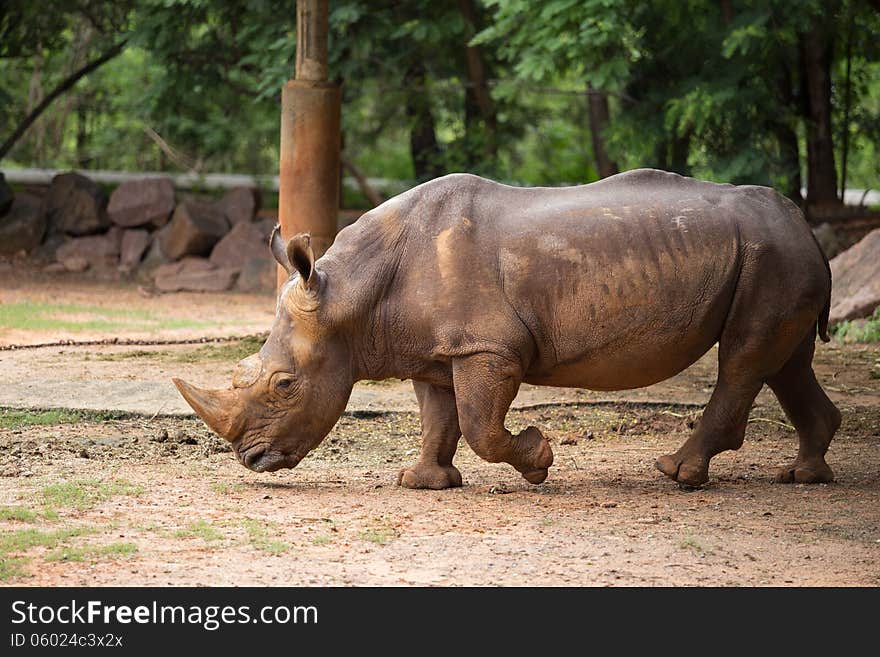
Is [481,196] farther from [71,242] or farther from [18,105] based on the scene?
[18,105]

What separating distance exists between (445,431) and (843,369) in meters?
5.22

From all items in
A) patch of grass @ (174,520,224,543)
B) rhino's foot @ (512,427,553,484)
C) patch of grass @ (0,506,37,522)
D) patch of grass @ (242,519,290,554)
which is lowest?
patch of grass @ (242,519,290,554)

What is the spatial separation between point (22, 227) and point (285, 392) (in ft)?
44.5

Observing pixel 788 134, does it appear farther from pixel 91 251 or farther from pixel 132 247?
pixel 91 251

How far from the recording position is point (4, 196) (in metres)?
19.3

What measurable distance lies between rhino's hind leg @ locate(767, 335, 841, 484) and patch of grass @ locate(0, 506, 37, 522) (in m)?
3.82

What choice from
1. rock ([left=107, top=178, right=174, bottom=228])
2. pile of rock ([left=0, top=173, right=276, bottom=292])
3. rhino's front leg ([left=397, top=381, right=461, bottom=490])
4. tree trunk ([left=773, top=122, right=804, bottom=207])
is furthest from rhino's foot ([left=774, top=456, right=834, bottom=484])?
rock ([left=107, top=178, right=174, bottom=228])

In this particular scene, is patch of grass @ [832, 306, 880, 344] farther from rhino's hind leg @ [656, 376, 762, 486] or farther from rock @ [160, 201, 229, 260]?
rock @ [160, 201, 229, 260]

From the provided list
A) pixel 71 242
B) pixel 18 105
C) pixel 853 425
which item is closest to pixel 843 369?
pixel 853 425

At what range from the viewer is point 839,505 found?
21.8 ft

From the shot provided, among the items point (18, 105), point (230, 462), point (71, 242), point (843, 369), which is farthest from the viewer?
point (18, 105)

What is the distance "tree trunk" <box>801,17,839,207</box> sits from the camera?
16922 mm

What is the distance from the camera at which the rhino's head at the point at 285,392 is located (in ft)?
22.4

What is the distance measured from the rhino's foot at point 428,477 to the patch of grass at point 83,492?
1.34m
